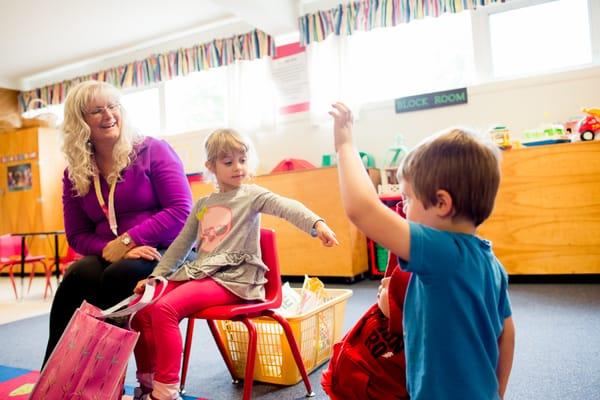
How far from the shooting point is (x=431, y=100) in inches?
144

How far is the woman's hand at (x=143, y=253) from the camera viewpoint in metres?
1.40

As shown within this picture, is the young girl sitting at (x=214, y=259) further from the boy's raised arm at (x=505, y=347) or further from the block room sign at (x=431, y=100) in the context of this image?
the block room sign at (x=431, y=100)

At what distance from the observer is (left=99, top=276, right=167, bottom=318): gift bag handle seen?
3.71 ft

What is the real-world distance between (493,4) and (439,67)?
0.57 m

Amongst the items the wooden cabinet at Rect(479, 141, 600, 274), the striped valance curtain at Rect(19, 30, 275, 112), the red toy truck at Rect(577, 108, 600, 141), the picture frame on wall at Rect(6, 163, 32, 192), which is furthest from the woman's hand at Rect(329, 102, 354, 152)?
the picture frame on wall at Rect(6, 163, 32, 192)

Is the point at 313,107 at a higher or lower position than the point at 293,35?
lower

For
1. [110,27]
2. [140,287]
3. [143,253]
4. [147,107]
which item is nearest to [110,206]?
Answer: [143,253]

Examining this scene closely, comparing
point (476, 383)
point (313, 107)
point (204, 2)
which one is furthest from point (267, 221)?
point (476, 383)

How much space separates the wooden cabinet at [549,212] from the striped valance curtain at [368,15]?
127 cm

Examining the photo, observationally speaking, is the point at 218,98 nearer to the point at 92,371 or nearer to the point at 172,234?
the point at 172,234

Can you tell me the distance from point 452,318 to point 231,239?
33.2 inches

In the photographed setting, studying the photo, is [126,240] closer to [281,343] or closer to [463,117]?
[281,343]

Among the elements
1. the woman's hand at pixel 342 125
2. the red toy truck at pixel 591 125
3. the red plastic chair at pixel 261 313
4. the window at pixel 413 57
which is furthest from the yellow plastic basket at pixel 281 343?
the window at pixel 413 57

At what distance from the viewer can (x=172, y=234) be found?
1530mm
